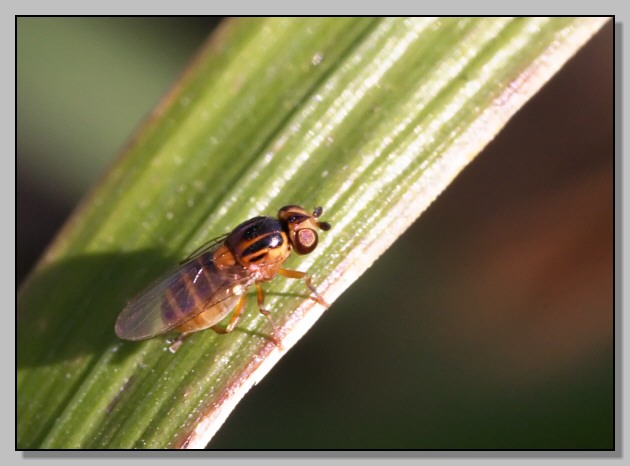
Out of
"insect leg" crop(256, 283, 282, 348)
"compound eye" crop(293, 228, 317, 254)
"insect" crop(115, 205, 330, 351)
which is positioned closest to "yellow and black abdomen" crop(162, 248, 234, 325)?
"insect" crop(115, 205, 330, 351)

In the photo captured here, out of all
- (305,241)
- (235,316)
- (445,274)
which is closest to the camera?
(305,241)

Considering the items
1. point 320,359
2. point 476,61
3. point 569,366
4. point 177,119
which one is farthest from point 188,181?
point 569,366

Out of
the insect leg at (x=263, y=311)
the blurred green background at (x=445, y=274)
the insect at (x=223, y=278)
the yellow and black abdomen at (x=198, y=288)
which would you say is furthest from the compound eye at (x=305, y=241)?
the blurred green background at (x=445, y=274)

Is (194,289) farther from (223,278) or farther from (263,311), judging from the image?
(263,311)

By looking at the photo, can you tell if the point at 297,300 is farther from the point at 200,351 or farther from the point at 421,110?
the point at 421,110

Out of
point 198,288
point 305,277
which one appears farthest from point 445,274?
point 198,288

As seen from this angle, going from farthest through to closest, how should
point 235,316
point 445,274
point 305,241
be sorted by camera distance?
point 445,274 → point 235,316 → point 305,241

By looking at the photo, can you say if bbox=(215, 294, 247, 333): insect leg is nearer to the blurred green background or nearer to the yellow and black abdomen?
the yellow and black abdomen
